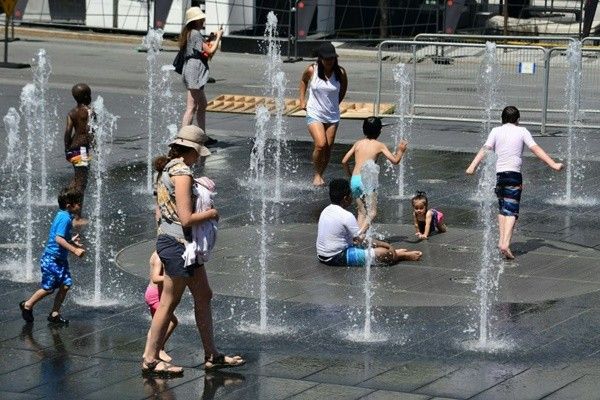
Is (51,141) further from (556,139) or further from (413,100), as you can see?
(556,139)

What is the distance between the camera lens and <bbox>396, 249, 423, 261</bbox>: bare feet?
12.7 meters

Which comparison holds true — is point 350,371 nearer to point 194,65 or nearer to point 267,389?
point 267,389

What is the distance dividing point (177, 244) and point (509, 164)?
468 centimetres

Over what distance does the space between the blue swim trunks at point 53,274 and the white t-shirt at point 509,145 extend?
4125 millimetres

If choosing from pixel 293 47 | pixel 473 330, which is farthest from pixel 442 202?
pixel 293 47

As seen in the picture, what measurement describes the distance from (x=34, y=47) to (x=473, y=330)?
24656 millimetres

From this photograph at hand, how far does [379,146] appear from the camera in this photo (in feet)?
45.3

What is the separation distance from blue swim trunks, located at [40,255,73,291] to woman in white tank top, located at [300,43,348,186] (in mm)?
6164

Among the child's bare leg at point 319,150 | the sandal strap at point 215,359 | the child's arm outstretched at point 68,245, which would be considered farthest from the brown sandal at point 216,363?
the child's bare leg at point 319,150

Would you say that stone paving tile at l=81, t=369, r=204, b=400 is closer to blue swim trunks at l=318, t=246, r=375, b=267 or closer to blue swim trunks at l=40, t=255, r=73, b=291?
blue swim trunks at l=40, t=255, r=73, b=291

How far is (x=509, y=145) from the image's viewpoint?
1303 cm

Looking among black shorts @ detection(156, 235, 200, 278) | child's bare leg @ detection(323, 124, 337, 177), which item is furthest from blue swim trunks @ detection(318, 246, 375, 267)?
child's bare leg @ detection(323, 124, 337, 177)

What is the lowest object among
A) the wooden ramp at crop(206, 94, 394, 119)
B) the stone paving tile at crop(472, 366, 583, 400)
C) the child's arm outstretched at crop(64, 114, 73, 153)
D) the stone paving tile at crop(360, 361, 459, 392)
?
the stone paving tile at crop(360, 361, 459, 392)

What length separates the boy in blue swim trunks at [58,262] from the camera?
1066cm
